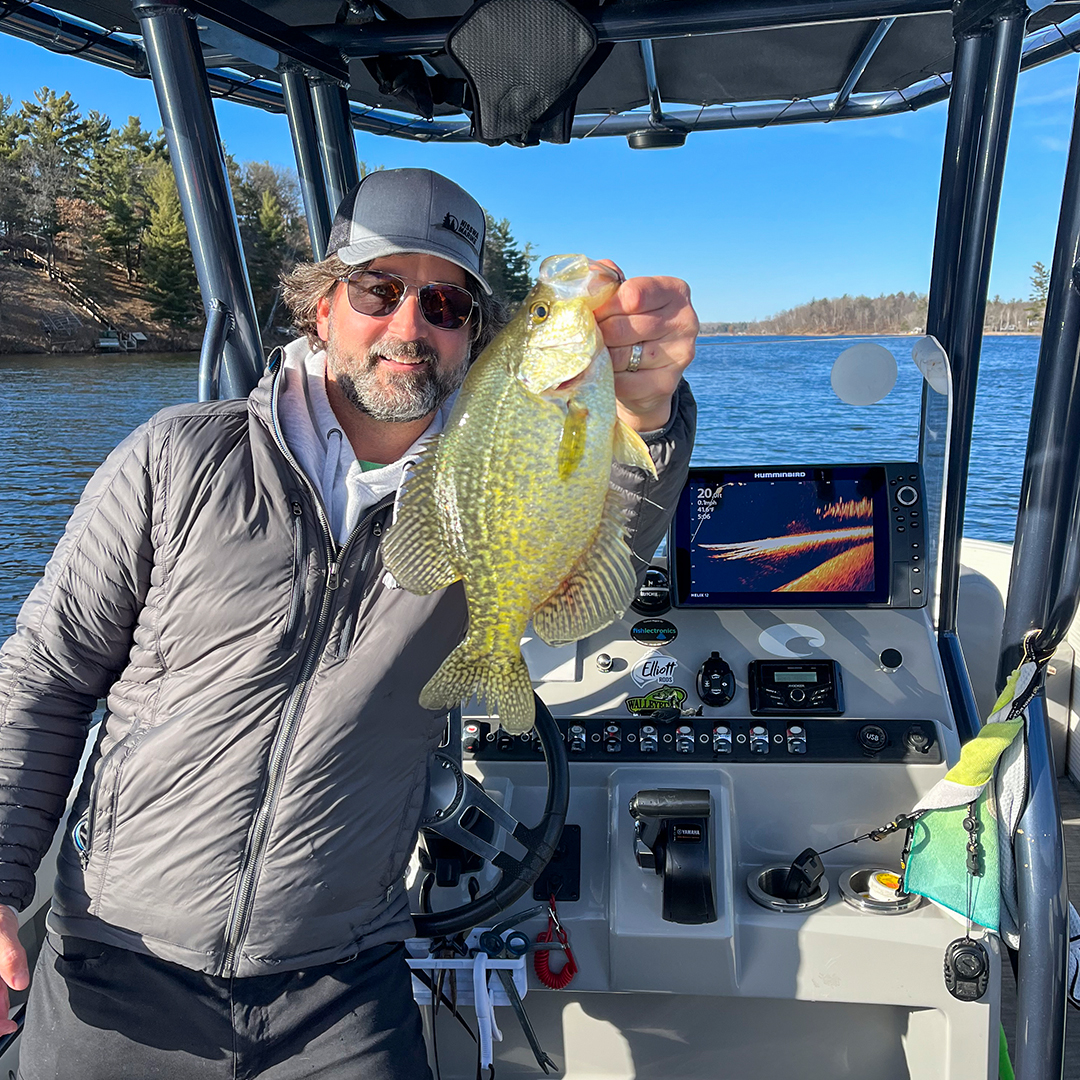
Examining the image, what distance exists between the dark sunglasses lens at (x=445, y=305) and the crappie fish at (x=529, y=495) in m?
0.69

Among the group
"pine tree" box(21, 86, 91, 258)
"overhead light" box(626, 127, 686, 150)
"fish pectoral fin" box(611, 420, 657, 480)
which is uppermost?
"pine tree" box(21, 86, 91, 258)

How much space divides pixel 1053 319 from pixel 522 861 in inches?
69.2

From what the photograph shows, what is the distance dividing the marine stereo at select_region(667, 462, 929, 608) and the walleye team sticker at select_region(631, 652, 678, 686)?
18 cm

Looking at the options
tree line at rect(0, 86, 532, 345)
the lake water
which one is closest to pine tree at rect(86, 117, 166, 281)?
tree line at rect(0, 86, 532, 345)

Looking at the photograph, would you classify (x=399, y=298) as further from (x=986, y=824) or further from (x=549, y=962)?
(x=986, y=824)

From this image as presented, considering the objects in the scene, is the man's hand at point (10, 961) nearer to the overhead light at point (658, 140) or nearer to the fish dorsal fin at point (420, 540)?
the fish dorsal fin at point (420, 540)

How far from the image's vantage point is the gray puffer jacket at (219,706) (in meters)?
1.58

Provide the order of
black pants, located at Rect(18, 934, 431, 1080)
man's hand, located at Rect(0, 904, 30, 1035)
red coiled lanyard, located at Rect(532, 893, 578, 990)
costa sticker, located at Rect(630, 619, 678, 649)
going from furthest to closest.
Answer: costa sticker, located at Rect(630, 619, 678, 649), red coiled lanyard, located at Rect(532, 893, 578, 990), black pants, located at Rect(18, 934, 431, 1080), man's hand, located at Rect(0, 904, 30, 1035)

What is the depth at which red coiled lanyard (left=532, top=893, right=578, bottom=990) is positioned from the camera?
2002mm

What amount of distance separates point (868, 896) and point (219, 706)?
5.18ft

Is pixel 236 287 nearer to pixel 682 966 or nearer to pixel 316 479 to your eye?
pixel 316 479

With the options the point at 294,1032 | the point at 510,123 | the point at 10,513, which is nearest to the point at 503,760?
the point at 294,1032

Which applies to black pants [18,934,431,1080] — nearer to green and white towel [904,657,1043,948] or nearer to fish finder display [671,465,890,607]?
green and white towel [904,657,1043,948]

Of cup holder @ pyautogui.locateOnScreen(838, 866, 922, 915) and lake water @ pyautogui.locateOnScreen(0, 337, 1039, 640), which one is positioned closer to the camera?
cup holder @ pyautogui.locateOnScreen(838, 866, 922, 915)
